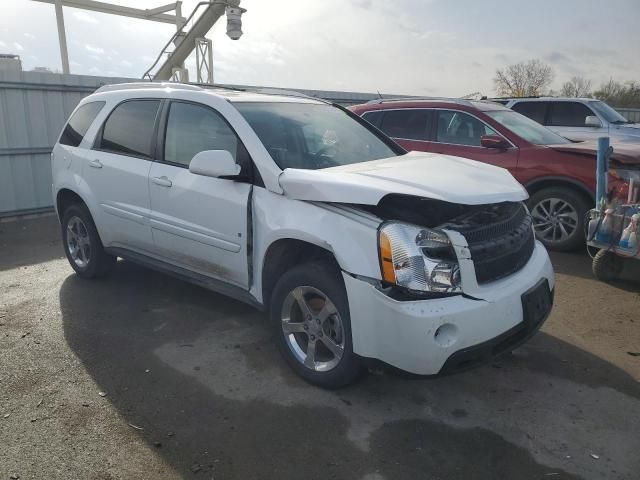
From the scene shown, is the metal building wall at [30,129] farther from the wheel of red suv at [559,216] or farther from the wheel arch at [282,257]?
the wheel of red suv at [559,216]

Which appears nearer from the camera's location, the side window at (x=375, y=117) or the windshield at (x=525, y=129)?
the windshield at (x=525, y=129)

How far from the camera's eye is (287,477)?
2400 millimetres

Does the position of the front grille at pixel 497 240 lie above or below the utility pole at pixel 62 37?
below

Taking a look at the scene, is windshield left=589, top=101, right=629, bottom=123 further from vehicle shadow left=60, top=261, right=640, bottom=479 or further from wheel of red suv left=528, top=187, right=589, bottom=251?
vehicle shadow left=60, top=261, right=640, bottom=479

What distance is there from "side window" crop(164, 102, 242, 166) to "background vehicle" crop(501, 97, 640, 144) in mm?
7984

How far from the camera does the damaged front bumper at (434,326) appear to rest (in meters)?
2.54

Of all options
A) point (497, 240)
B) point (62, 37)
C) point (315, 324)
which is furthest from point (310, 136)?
point (62, 37)

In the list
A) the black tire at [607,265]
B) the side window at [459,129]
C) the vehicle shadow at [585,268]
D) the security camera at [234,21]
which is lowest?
the vehicle shadow at [585,268]

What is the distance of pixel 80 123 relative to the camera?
16.3 feet

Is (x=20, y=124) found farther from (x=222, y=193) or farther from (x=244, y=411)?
(x=244, y=411)

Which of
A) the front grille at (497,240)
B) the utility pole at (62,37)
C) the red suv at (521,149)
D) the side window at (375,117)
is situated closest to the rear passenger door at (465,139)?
the red suv at (521,149)

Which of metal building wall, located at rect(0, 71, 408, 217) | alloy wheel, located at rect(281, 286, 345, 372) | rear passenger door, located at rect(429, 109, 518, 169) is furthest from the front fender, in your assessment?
metal building wall, located at rect(0, 71, 408, 217)

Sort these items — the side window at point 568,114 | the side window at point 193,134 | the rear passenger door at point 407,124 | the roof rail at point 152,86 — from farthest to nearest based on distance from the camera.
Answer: the side window at point 568,114 → the rear passenger door at point 407,124 → the roof rail at point 152,86 → the side window at point 193,134

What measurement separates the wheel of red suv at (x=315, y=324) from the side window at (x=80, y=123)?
2.92 meters
